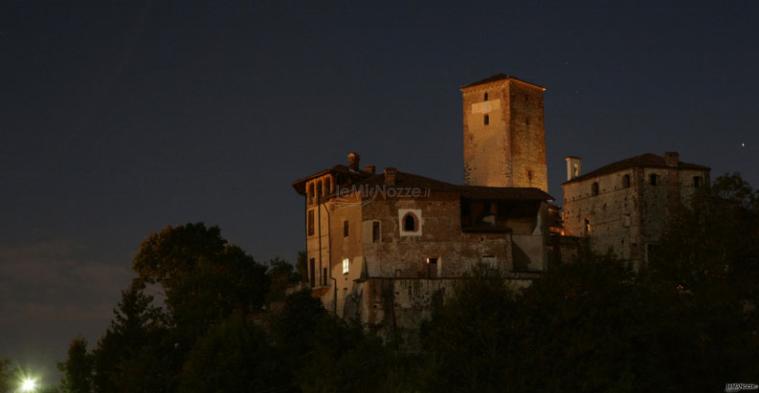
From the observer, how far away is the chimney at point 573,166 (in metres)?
71.0

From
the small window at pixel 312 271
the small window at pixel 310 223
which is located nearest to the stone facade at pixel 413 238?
the small window at pixel 312 271

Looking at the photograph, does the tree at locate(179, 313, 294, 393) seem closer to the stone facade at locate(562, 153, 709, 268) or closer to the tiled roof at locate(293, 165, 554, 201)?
the tiled roof at locate(293, 165, 554, 201)

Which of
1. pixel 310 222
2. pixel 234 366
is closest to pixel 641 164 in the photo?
pixel 310 222

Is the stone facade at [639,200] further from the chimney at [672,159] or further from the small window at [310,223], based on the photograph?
the small window at [310,223]

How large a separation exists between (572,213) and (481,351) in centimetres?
2504

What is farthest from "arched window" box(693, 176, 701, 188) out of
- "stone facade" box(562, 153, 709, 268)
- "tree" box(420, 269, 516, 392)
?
"tree" box(420, 269, 516, 392)

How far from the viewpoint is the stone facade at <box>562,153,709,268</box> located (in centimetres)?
6166

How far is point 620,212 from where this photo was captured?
206 feet

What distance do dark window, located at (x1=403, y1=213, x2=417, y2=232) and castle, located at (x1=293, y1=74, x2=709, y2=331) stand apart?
0.05 metres

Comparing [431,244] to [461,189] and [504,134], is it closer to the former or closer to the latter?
[461,189]

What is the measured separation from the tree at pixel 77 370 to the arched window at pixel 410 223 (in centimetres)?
2329

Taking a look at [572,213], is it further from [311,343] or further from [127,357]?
[127,357]

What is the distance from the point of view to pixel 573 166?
7156 cm

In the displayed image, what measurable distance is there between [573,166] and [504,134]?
194 inches
